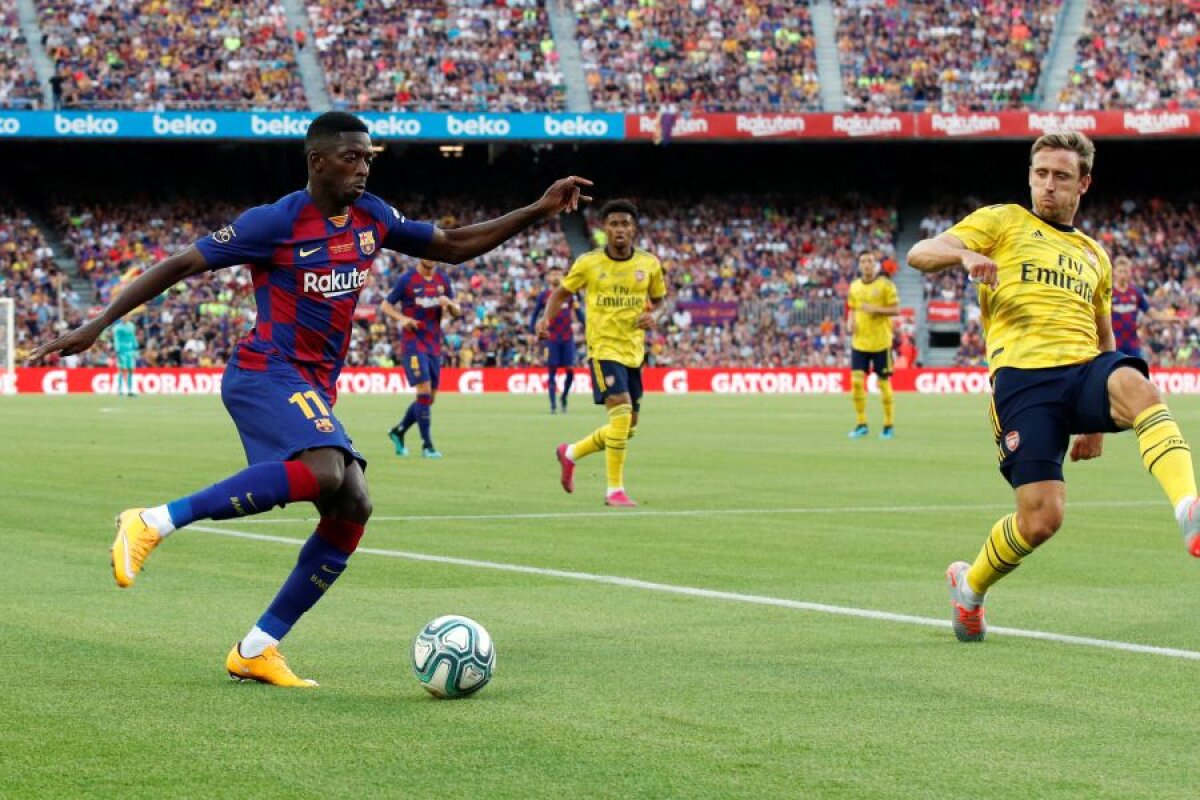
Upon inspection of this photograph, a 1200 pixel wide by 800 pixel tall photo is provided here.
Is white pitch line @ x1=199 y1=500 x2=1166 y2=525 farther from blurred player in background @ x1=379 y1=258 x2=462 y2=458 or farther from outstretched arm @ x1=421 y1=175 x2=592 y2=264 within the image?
blurred player in background @ x1=379 y1=258 x2=462 y2=458

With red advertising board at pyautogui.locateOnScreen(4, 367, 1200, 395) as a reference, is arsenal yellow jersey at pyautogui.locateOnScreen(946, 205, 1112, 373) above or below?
above

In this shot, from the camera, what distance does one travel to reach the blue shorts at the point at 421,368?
72.8 feet

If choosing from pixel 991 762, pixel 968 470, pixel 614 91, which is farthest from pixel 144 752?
pixel 614 91

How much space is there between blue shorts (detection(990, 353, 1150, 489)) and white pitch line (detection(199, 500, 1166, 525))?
6.91m

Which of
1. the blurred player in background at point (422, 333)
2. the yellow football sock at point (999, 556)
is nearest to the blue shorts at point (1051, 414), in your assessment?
the yellow football sock at point (999, 556)

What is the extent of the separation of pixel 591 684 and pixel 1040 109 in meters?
47.8

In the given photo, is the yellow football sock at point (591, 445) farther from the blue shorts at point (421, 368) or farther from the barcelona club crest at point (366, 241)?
the barcelona club crest at point (366, 241)

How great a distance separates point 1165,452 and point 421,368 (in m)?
15.5

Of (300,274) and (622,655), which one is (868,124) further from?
(300,274)

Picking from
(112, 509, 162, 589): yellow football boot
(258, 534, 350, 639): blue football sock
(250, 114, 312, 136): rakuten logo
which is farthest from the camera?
(250, 114, 312, 136): rakuten logo

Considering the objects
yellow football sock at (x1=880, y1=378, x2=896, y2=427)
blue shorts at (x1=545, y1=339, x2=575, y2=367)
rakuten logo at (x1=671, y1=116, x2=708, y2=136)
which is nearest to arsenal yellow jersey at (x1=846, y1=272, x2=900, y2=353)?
yellow football sock at (x1=880, y1=378, x2=896, y2=427)

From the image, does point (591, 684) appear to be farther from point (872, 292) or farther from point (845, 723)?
point (872, 292)

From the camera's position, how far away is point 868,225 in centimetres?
5400

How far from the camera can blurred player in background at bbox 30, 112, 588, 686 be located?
682cm
